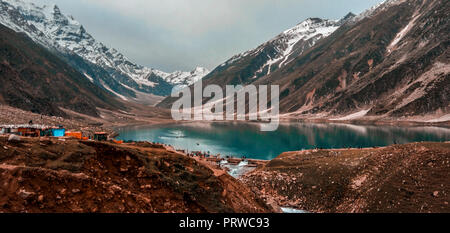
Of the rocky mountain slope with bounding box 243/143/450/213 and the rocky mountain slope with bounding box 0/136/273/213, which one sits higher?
the rocky mountain slope with bounding box 0/136/273/213

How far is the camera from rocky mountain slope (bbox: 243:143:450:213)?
108ft

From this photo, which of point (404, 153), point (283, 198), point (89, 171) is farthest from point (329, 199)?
point (89, 171)

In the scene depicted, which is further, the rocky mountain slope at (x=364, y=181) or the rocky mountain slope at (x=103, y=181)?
the rocky mountain slope at (x=364, y=181)

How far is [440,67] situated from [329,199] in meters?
203

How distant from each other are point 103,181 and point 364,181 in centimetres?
3511

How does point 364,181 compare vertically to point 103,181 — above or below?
below

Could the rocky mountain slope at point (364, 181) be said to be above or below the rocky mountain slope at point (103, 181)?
below

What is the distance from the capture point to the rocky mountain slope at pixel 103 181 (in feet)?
52.3

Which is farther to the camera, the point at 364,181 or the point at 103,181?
the point at 364,181

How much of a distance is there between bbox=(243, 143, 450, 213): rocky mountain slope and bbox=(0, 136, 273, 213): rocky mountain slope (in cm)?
1529

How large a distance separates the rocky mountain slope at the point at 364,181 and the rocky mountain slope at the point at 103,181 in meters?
15.3

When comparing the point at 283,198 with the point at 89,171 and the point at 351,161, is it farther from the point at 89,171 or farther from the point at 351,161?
the point at 89,171

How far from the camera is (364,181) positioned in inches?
1612
